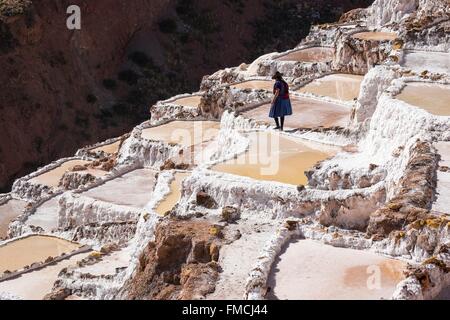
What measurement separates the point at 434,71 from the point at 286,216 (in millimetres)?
6141

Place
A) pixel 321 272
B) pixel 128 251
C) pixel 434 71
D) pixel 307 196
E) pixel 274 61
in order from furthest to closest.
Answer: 1. pixel 274 61
2. pixel 434 71
3. pixel 128 251
4. pixel 307 196
5. pixel 321 272

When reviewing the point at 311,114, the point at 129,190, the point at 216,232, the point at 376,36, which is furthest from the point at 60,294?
the point at 376,36

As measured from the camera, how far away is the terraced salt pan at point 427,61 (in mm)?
19016

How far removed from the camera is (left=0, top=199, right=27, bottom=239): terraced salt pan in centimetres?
2737

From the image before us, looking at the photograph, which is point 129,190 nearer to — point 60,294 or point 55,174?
point 55,174

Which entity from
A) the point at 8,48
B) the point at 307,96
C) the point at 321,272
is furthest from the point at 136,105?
the point at 321,272

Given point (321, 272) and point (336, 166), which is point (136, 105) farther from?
point (321, 272)

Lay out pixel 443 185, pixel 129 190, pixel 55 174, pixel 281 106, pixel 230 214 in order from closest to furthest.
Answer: pixel 443 185 < pixel 230 214 < pixel 281 106 < pixel 129 190 < pixel 55 174

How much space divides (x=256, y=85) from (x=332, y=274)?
14956 mm

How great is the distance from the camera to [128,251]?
16500 millimetres

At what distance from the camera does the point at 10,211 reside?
2806 cm

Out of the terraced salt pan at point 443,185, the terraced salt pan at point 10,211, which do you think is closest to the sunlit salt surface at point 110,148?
the terraced salt pan at point 10,211

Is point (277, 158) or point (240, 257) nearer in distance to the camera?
point (240, 257)

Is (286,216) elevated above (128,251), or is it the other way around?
(286,216)
